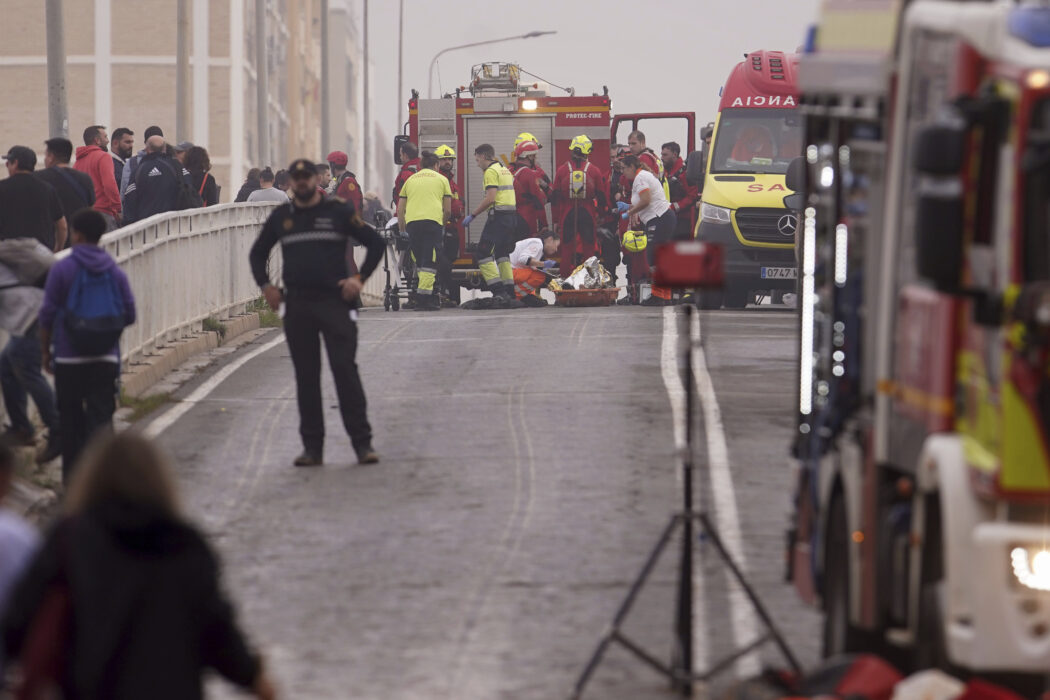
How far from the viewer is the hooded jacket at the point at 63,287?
12.7 meters

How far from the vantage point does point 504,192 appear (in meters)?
28.3

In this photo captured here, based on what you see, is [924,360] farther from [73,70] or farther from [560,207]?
[73,70]

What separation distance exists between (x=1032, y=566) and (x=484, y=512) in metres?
6.37

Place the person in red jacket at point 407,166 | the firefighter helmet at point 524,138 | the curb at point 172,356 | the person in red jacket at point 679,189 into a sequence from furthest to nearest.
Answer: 1. the firefighter helmet at point 524,138
2. the person in red jacket at point 679,189
3. the person in red jacket at point 407,166
4. the curb at point 172,356

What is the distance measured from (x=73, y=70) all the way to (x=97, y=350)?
66779 millimetres

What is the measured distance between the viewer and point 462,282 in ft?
104

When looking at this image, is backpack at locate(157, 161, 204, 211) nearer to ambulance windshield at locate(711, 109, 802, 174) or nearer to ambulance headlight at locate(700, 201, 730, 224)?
ambulance headlight at locate(700, 201, 730, 224)

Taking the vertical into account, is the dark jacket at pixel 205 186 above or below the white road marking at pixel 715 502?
above

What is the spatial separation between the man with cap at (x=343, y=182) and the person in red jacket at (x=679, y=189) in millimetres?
4350

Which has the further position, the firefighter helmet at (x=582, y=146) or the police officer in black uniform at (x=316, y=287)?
the firefighter helmet at (x=582, y=146)

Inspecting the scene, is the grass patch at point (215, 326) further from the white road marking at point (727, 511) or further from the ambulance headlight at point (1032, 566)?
the ambulance headlight at point (1032, 566)

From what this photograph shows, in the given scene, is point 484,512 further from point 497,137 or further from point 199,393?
point 497,137

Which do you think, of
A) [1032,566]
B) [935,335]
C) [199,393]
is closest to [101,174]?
[199,393]

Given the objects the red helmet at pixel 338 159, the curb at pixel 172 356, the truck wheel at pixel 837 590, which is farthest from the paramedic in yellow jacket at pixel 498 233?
the truck wheel at pixel 837 590
